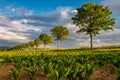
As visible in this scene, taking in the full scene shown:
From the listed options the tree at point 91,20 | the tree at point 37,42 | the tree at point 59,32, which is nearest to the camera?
the tree at point 91,20

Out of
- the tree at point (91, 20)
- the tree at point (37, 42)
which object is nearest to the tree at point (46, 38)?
the tree at point (37, 42)

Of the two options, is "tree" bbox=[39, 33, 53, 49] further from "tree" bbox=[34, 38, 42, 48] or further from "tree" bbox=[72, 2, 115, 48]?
"tree" bbox=[72, 2, 115, 48]

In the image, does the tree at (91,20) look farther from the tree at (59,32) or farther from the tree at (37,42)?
the tree at (37,42)

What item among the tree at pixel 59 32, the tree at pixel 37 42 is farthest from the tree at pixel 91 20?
the tree at pixel 37 42

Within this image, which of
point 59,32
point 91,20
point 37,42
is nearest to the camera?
point 91,20

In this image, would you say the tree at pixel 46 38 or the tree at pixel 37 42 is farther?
the tree at pixel 37 42

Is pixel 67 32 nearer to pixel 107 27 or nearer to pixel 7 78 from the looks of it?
pixel 107 27

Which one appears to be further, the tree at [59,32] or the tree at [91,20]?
the tree at [59,32]

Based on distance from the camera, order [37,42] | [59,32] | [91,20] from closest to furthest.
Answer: [91,20] < [59,32] < [37,42]

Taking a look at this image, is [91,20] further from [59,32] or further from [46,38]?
[46,38]

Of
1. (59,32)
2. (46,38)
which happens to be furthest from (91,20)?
(46,38)

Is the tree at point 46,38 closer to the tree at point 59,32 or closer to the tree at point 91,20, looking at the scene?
the tree at point 59,32

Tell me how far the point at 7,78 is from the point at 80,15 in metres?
57.3

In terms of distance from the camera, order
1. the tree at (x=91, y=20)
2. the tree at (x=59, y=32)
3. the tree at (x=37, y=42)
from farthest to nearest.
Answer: the tree at (x=37, y=42) < the tree at (x=59, y=32) < the tree at (x=91, y=20)
